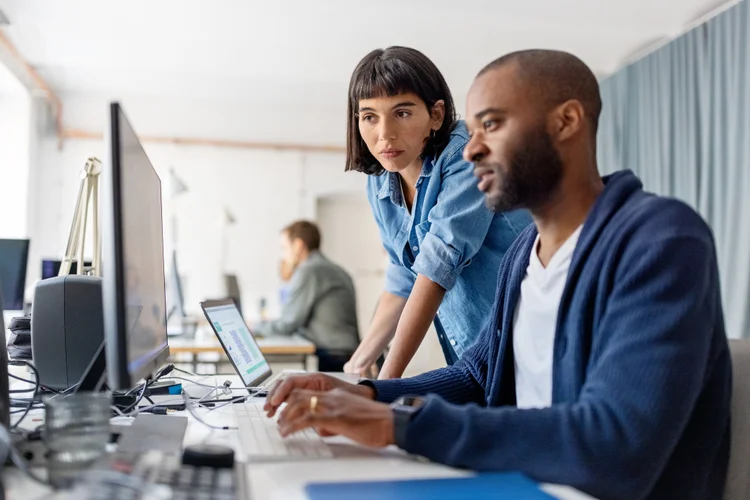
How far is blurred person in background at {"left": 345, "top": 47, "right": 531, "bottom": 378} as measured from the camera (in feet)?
5.46

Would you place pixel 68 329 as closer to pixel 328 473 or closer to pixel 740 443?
→ pixel 328 473

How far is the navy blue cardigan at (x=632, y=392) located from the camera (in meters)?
0.84

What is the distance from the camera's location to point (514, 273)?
4.12 feet

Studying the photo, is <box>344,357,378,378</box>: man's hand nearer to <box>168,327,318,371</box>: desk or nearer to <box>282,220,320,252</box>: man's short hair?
<box>168,327,318,371</box>: desk

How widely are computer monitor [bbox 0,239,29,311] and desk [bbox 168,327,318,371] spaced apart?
107 cm

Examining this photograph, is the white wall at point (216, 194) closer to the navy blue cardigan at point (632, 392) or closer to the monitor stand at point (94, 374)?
the monitor stand at point (94, 374)

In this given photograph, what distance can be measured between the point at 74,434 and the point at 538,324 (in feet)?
2.34

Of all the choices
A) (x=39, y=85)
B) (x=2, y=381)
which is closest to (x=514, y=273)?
(x=2, y=381)

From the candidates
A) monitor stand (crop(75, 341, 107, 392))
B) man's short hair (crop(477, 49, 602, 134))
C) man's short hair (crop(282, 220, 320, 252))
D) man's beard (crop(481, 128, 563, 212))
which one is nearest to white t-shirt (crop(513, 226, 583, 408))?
man's beard (crop(481, 128, 563, 212))

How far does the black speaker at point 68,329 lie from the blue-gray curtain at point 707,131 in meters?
→ 3.64

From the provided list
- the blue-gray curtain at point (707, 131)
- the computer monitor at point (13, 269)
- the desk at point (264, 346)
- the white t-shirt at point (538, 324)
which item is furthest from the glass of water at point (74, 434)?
the blue-gray curtain at point (707, 131)

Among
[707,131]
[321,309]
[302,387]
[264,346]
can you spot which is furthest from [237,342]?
Result: [707,131]

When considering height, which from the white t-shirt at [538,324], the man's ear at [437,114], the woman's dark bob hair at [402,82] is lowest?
the white t-shirt at [538,324]

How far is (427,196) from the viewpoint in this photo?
1.77 metres
